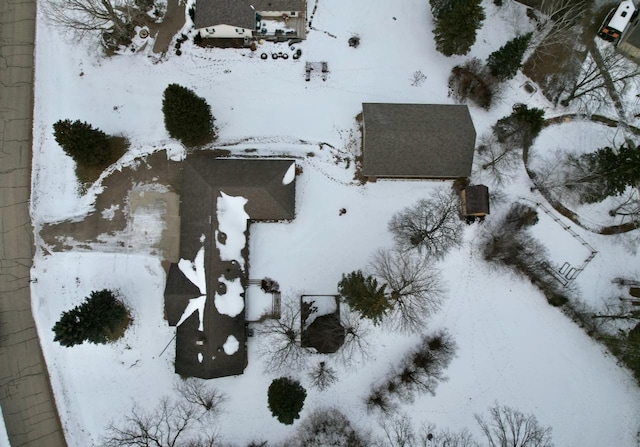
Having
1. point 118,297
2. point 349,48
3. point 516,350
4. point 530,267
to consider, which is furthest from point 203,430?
point 349,48

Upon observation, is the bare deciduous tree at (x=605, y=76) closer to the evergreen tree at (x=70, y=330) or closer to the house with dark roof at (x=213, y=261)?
the house with dark roof at (x=213, y=261)

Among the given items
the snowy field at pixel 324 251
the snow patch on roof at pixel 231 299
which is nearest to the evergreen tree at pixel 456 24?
the snowy field at pixel 324 251

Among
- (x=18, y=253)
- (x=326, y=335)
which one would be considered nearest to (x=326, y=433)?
(x=326, y=335)

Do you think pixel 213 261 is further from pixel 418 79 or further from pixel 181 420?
pixel 418 79

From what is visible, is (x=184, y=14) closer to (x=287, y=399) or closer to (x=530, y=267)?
(x=287, y=399)

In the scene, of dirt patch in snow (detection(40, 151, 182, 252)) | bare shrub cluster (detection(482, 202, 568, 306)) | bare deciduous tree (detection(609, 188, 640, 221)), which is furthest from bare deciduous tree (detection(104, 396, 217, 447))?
bare deciduous tree (detection(609, 188, 640, 221))

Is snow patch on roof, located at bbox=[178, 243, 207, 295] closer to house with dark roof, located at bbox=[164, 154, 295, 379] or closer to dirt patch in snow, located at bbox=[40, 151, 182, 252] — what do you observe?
house with dark roof, located at bbox=[164, 154, 295, 379]
